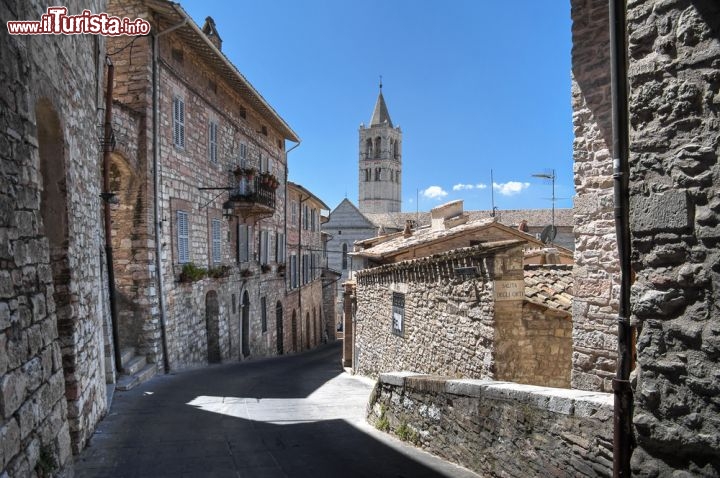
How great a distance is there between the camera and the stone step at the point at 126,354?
36.3 ft

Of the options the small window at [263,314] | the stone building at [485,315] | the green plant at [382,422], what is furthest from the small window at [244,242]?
the green plant at [382,422]

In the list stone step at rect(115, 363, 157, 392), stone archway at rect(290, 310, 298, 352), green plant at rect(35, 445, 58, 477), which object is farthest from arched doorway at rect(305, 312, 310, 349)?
green plant at rect(35, 445, 58, 477)

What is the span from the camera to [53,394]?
420cm

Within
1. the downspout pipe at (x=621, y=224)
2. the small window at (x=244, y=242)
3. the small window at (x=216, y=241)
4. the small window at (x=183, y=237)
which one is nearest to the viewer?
the downspout pipe at (x=621, y=224)

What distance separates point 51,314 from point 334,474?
10.6 ft

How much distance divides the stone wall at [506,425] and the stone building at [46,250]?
3814mm

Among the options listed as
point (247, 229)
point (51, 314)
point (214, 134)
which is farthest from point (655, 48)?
point (247, 229)

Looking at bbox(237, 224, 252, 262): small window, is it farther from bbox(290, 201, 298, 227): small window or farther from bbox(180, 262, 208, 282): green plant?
bbox(290, 201, 298, 227): small window

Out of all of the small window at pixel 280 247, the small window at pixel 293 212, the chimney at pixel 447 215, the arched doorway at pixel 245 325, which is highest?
the small window at pixel 293 212

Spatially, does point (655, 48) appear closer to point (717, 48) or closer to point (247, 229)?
point (717, 48)

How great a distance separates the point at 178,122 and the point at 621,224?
12334mm

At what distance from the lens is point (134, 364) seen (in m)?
11.1

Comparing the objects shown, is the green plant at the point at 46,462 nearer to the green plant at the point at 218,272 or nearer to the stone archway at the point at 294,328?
the green plant at the point at 218,272

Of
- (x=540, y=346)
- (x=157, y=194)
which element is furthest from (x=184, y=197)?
(x=540, y=346)
